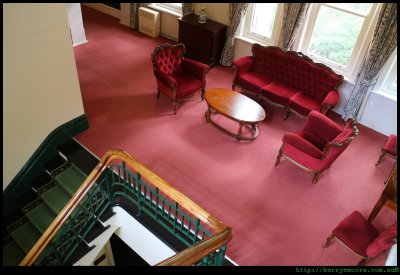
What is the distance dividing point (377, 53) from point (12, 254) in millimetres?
6024

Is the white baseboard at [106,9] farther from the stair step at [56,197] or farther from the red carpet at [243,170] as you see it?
the stair step at [56,197]

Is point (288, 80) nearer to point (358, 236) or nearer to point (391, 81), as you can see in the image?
point (391, 81)

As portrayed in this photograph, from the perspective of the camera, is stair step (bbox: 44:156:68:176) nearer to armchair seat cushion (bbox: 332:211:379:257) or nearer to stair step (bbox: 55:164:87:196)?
stair step (bbox: 55:164:87:196)

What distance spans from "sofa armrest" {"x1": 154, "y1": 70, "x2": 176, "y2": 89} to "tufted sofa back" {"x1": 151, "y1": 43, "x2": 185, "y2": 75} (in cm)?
12

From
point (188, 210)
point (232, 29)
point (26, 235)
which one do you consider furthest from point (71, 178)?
point (232, 29)

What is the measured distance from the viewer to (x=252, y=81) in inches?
246

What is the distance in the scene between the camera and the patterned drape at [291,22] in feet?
19.3

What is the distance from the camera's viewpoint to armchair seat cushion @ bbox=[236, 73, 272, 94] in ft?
20.3

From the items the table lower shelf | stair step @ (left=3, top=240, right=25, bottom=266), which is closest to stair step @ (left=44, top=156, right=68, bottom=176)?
stair step @ (left=3, top=240, right=25, bottom=266)

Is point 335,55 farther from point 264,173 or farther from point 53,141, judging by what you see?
point 53,141

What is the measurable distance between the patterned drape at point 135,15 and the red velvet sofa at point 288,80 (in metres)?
3.58

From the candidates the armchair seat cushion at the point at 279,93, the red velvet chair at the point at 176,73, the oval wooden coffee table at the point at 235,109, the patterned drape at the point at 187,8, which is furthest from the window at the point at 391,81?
the patterned drape at the point at 187,8

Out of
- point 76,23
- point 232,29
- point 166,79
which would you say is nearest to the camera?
Result: point 166,79

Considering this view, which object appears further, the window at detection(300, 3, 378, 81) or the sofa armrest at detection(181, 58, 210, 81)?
the sofa armrest at detection(181, 58, 210, 81)
